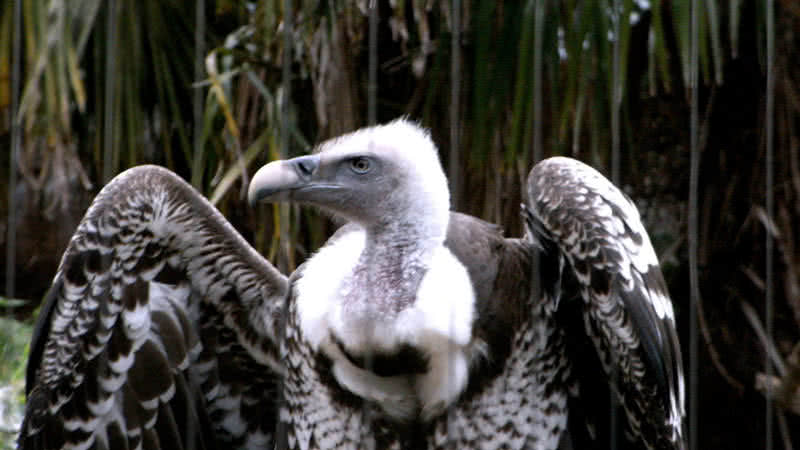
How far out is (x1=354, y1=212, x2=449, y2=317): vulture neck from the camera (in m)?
3.14

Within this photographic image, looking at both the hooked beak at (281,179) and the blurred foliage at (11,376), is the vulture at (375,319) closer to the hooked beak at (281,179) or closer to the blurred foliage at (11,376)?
the hooked beak at (281,179)

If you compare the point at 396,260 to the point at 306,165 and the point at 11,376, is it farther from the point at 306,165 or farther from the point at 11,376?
the point at 11,376

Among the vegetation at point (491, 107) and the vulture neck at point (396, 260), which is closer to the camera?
the vulture neck at point (396, 260)

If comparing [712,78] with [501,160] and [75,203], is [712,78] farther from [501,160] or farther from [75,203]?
[75,203]

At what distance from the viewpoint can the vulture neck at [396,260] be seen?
124 inches

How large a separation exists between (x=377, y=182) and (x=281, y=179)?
331 millimetres

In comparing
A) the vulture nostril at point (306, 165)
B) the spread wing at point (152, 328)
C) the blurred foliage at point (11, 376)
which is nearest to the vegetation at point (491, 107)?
the blurred foliage at point (11, 376)

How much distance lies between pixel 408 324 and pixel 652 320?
64cm

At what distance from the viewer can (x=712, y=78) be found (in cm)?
539

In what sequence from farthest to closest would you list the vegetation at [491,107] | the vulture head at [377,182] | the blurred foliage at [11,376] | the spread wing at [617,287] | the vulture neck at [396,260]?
the vegetation at [491,107], the blurred foliage at [11,376], the vulture head at [377,182], the vulture neck at [396,260], the spread wing at [617,287]

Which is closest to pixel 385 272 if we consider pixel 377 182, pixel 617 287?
pixel 377 182

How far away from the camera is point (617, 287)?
3.01 m

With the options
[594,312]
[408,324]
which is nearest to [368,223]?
[408,324]

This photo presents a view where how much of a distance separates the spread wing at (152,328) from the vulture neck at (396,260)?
412mm
